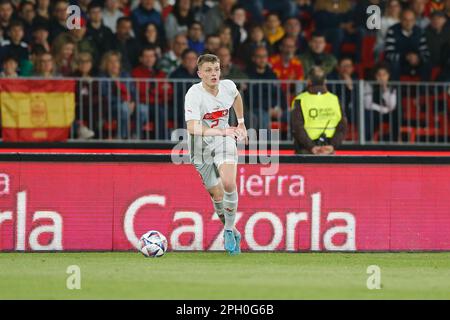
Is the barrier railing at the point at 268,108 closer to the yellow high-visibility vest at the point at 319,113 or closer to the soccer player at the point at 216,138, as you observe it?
the yellow high-visibility vest at the point at 319,113

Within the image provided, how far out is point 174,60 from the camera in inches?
840

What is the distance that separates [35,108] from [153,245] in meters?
5.38

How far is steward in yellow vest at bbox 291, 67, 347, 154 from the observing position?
18.4 m

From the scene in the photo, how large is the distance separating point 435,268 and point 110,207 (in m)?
4.14

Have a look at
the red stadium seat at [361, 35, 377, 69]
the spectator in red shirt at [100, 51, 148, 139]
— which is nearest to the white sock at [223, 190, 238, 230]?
the spectator in red shirt at [100, 51, 148, 139]

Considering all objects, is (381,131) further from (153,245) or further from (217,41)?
(153,245)

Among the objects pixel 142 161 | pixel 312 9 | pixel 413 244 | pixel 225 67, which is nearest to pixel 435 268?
pixel 413 244

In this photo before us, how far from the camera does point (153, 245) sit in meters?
15.1

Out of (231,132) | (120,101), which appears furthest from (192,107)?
(120,101)

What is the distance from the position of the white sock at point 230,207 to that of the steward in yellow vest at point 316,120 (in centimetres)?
322

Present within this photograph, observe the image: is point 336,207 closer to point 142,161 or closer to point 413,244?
point 413,244

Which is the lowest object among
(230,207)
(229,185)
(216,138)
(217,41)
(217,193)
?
(230,207)

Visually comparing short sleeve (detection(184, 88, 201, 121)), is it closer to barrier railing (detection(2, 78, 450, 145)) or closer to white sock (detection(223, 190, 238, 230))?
white sock (detection(223, 190, 238, 230))

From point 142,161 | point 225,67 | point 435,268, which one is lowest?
point 435,268
